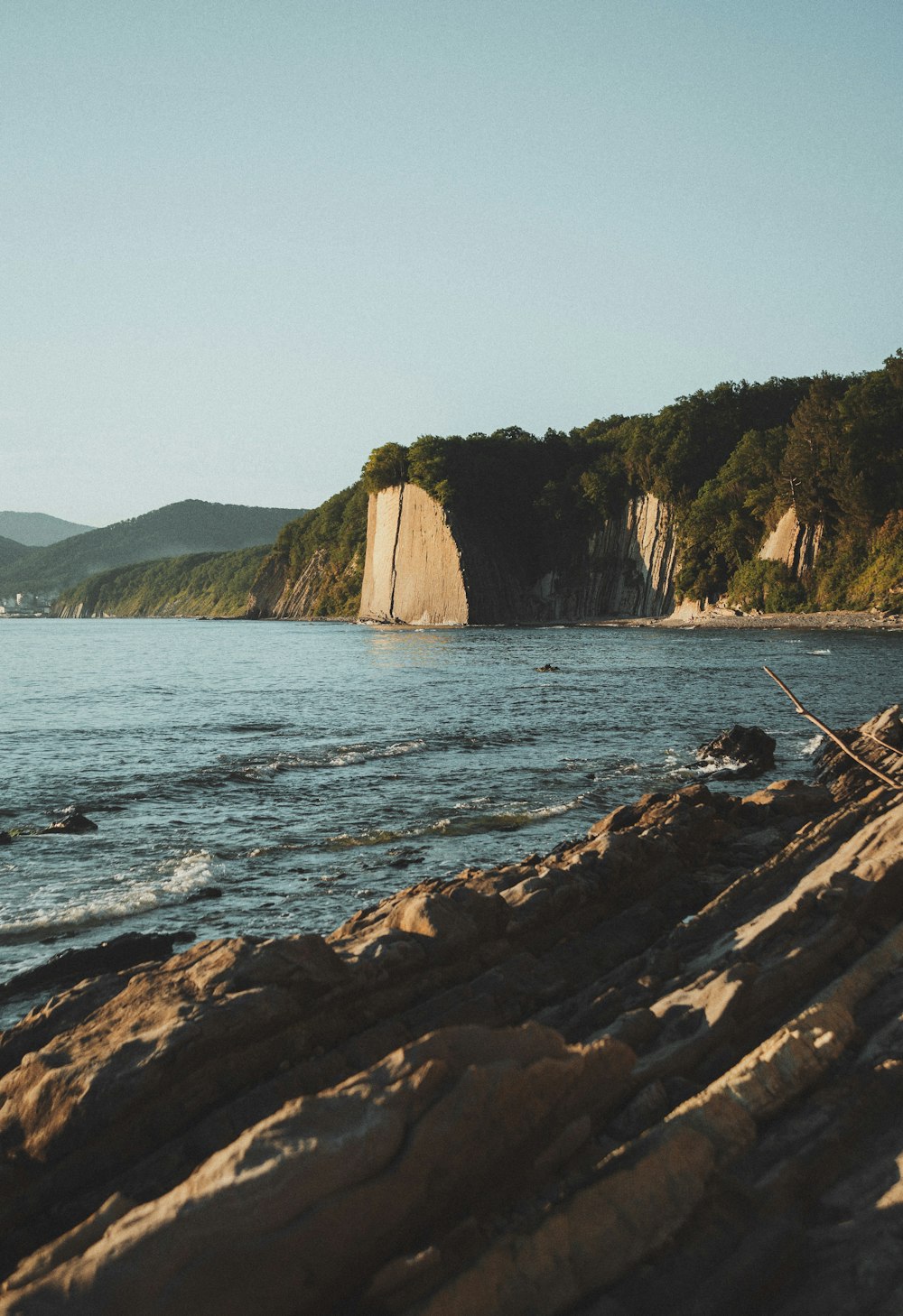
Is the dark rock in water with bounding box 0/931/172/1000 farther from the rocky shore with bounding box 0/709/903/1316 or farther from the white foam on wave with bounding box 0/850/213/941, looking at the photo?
the rocky shore with bounding box 0/709/903/1316

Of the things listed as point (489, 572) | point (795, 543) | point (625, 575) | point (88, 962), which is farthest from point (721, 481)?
point (88, 962)

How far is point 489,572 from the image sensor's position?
113875 mm

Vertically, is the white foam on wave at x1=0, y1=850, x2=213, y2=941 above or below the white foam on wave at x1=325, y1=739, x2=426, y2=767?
below

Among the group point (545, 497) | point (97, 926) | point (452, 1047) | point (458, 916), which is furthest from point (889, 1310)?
point (545, 497)

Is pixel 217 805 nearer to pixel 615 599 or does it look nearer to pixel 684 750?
pixel 684 750

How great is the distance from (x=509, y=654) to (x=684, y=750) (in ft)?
117

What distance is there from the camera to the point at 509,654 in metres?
58.1

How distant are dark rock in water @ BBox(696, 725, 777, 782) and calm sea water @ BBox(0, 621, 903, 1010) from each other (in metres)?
0.54

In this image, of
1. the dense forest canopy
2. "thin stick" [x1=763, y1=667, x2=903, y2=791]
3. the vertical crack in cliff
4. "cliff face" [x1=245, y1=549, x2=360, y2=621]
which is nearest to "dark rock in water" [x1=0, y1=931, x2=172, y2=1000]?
"thin stick" [x1=763, y1=667, x2=903, y2=791]

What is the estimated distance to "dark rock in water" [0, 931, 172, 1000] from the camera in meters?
8.57

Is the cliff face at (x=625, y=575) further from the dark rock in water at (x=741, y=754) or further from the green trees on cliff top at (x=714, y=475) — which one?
the dark rock in water at (x=741, y=754)

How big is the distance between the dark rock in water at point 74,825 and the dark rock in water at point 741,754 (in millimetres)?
12344

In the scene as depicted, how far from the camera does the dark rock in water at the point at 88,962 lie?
857 cm

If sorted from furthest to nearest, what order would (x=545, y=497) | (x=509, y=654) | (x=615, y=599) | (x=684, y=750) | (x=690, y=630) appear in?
(x=545, y=497) → (x=615, y=599) → (x=690, y=630) → (x=509, y=654) → (x=684, y=750)
